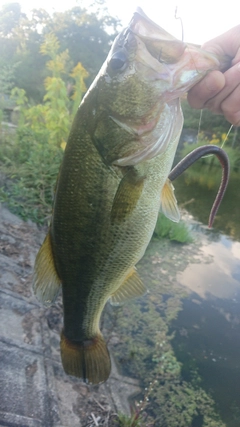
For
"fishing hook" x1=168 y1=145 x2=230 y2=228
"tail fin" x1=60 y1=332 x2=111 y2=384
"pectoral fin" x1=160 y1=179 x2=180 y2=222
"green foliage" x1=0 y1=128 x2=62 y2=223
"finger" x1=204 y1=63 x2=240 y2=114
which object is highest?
"finger" x1=204 y1=63 x2=240 y2=114

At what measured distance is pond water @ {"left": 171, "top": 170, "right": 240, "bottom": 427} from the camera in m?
3.62

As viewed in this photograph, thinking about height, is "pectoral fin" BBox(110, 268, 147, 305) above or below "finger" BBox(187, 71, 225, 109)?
below

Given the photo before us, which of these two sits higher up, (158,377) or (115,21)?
(115,21)

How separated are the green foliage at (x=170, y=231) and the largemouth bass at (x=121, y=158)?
5.00 meters

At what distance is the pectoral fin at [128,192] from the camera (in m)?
1.44

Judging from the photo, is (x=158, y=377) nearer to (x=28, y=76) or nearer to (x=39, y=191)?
(x=39, y=191)

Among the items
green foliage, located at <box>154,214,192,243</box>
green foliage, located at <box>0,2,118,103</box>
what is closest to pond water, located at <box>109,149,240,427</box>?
green foliage, located at <box>154,214,192,243</box>

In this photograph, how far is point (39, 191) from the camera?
16.9 ft

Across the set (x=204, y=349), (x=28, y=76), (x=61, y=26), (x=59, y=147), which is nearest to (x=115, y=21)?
(x=61, y=26)

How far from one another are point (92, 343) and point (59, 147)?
4421 millimetres

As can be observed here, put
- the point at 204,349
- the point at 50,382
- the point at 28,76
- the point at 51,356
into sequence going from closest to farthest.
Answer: the point at 50,382 < the point at 51,356 < the point at 204,349 < the point at 28,76

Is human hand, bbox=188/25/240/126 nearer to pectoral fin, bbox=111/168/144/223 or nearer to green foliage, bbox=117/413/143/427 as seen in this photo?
pectoral fin, bbox=111/168/144/223

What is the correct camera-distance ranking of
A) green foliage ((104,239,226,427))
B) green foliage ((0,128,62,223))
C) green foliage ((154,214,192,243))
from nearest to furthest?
green foliage ((104,239,226,427))
green foliage ((0,128,62,223))
green foliage ((154,214,192,243))

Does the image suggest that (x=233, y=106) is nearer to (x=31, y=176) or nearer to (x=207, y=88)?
(x=207, y=88)
